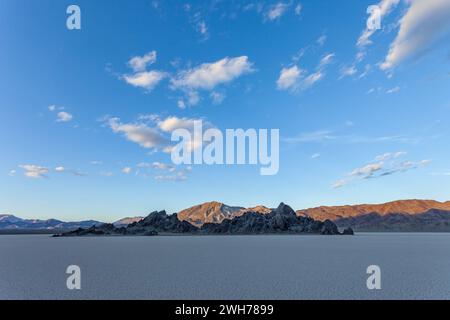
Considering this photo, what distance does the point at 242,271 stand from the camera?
32.5 metres

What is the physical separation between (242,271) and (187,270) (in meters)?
5.85

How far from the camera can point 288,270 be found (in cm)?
3309
